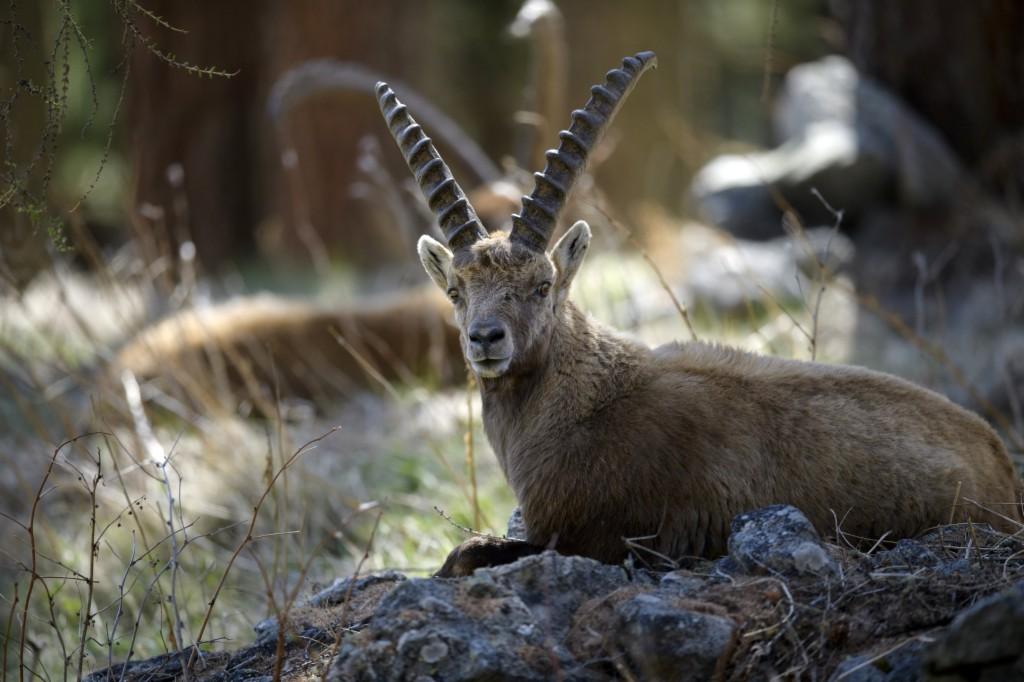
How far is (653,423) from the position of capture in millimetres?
5055

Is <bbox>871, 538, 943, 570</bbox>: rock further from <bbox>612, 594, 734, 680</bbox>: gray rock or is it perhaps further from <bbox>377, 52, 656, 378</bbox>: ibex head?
<bbox>377, 52, 656, 378</bbox>: ibex head

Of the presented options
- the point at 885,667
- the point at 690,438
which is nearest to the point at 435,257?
the point at 690,438

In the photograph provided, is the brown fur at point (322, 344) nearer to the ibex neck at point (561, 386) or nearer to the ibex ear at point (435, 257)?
the ibex ear at point (435, 257)

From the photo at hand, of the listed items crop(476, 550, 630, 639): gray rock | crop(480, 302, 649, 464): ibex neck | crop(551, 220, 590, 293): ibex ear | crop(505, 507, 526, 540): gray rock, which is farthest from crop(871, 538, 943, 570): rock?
crop(551, 220, 590, 293): ibex ear

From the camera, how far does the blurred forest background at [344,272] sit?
691 cm

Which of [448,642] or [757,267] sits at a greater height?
[757,267]

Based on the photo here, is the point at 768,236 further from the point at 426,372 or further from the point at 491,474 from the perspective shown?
the point at 491,474

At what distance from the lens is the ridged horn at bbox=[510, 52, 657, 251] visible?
5.39m

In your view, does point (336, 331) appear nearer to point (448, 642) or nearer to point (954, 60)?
point (448, 642)

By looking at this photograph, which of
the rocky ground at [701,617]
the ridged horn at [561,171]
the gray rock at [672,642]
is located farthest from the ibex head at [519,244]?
the gray rock at [672,642]

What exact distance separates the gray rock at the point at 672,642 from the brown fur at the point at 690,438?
89 centimetres

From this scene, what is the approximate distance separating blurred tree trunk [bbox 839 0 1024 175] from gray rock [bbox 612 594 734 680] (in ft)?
33.6

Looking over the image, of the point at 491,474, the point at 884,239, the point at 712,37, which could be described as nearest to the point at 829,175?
the point at 884,239

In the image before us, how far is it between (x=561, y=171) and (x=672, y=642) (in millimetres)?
2421
